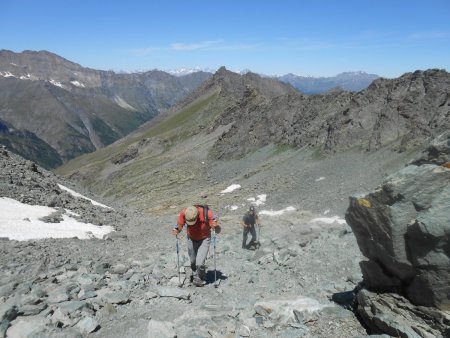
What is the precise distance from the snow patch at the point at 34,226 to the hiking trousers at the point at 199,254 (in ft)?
44.0

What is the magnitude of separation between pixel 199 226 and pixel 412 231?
A: 23.4ft

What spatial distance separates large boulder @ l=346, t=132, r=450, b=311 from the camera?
9492 mm

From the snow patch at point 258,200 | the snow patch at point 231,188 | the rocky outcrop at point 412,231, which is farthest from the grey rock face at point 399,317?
the snow patch at point 231,188

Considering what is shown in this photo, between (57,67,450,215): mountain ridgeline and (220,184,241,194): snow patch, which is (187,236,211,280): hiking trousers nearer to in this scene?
(57,67,450,215): mountain ridgeline

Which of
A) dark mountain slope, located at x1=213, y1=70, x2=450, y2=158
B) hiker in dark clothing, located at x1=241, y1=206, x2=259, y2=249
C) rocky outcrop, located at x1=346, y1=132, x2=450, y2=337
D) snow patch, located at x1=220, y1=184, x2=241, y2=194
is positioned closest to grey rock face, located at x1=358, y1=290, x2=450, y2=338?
rocky outcrop, located at x1=346, y1=132, x2=450, y2=337

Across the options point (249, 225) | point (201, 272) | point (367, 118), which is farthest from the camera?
point (367, 118)

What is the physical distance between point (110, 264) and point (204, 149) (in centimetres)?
7739

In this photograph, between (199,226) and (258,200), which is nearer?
(199,226)

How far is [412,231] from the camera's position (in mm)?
9875

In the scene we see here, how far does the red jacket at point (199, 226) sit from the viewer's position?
1489 centimetres

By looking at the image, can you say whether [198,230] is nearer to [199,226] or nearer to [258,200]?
[199,226]

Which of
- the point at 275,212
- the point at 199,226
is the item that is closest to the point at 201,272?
the point at 199,226

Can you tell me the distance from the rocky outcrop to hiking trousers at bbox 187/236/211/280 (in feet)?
17.3

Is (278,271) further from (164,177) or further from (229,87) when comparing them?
(229,87)
